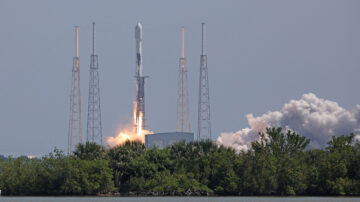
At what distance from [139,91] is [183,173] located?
175 feet

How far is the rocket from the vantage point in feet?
507

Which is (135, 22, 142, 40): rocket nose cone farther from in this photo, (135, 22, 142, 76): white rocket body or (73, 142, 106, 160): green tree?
(73, 142, 106, 160): green tree

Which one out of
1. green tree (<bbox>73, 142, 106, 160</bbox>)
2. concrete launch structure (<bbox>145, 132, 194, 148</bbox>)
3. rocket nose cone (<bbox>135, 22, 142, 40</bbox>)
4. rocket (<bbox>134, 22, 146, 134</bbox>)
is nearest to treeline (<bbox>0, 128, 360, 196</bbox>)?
green tree (<bbox>73, 142, 106, 160</bbox>)

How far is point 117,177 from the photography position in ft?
346

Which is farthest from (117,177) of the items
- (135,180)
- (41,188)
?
(41,188)

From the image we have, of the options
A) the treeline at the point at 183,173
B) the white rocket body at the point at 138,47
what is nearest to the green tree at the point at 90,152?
the treeline at the point at 183,173

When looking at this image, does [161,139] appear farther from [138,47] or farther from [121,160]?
[121,160]

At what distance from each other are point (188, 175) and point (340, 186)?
58.7 ft

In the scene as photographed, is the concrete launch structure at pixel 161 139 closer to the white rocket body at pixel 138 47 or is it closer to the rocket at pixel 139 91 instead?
the rocket at pixel 139 91

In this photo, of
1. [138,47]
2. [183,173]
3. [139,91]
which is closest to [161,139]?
[139,91]

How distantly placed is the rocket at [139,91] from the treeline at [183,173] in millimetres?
45305

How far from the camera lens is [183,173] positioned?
343 feet

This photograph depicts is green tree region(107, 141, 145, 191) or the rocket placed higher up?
the rocket

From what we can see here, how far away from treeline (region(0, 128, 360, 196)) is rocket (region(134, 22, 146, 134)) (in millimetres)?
45305
